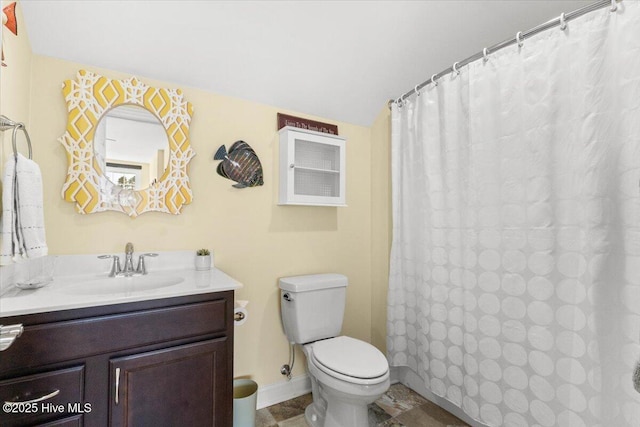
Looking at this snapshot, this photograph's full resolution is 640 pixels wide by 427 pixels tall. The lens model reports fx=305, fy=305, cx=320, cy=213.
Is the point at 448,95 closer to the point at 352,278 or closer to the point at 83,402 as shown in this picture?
the point at 352,278

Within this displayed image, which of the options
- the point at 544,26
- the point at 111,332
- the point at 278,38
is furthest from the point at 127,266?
the point at 544,26

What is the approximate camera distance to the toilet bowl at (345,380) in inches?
56.4

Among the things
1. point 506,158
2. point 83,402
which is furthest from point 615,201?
point 83,402

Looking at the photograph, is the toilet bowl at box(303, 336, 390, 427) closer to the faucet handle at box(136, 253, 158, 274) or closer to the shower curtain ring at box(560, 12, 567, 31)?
the faucet handle at box(136, 253, 158, 274)

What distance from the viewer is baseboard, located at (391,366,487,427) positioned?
1.76 meters

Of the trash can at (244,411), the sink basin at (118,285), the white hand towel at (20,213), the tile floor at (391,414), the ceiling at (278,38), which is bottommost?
the tile floor at (391,414)

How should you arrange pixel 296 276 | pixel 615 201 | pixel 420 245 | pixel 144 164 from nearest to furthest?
pixel 615 201, pixel 144 164, pixel 420 245, pixel 296 276

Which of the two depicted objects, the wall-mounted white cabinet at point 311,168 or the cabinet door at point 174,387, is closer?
the cabinet door at point 174,387

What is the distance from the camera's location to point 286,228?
6.84 feet

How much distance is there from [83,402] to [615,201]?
2.06 metres

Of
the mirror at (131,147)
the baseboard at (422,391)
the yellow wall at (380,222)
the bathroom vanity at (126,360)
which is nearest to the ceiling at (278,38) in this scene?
the mirror at (131,147)

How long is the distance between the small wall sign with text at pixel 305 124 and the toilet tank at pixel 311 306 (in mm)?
1036

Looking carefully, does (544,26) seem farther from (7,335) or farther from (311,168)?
(7,335)

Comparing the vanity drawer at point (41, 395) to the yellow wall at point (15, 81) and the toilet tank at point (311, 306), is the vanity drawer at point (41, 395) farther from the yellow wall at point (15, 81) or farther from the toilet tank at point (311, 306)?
the toilet tank at point (311, 306)
